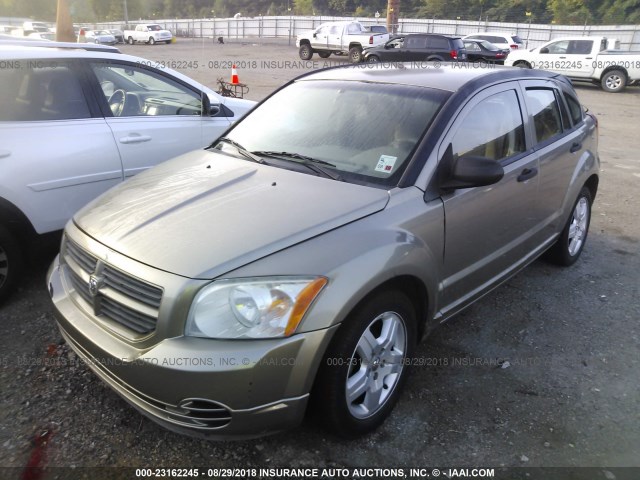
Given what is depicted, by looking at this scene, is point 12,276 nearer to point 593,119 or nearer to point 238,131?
point 238,131

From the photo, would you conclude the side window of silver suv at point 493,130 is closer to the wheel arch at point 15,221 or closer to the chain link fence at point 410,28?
the wheel arch at point 15,221

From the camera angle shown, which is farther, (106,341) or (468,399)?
(468,399)

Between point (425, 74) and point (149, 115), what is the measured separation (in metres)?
2.50

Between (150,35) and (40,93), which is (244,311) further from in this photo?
(150,35)

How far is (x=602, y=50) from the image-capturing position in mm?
18438

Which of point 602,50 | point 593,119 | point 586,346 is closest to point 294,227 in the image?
point 586,346

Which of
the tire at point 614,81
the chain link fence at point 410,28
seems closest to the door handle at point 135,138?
the tire at point 614,81

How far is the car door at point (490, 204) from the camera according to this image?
301 centimetres

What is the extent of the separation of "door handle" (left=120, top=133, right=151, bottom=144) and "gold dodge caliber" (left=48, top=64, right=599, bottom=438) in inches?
41.2

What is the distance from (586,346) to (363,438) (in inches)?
72.6

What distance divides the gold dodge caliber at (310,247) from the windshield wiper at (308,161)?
17 millimetres

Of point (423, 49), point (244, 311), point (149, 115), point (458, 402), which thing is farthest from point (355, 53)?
point (244, 311)

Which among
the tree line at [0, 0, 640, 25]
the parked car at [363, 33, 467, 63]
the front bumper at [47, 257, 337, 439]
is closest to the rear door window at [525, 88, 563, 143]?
the front bumper at [47, 257, 337, 439]

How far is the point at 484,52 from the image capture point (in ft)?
73.8
